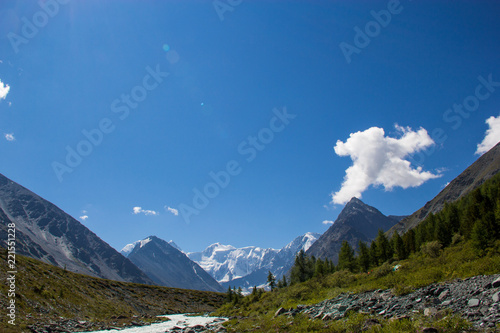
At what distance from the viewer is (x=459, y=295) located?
17.5 m

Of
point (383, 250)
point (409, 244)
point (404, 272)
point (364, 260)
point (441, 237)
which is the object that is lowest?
point (364, 260)

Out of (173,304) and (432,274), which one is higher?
(432,274)

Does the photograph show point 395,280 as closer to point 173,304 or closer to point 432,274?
point 432,274

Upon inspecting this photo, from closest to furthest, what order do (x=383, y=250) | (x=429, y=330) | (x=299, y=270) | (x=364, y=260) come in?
(x=429, y=330)
(x=383, y=250)
(x=364, y=260)
(x=299, y=270)

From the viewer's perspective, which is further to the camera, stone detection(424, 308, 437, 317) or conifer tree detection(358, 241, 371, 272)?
conifer tree detection(358, 241, 371, 272)

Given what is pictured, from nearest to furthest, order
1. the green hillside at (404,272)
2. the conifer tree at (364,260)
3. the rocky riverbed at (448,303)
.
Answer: the rocky riverbed at (448,303), the green hillside at (404,272), the conifer tree at (364,260)

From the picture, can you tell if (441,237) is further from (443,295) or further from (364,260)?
(443,295)

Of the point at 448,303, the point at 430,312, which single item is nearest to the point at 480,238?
the point at 448,303

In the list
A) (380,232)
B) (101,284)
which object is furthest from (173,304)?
(380,232)

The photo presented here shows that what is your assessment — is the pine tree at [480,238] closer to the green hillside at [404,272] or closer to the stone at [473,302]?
the green hillside at [404,272]

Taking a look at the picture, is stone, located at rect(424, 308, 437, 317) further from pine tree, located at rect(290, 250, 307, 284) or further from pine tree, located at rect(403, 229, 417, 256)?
pine tree, located at rect(290, 250, 307, 284)

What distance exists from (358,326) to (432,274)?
15.9m

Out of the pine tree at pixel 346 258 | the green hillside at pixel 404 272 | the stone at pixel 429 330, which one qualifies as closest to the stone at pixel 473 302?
the green hillside at pixel 404 272

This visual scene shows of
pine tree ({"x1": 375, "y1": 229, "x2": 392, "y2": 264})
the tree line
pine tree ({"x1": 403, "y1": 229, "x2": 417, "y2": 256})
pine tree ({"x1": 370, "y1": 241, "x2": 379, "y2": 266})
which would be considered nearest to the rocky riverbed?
the tree line
